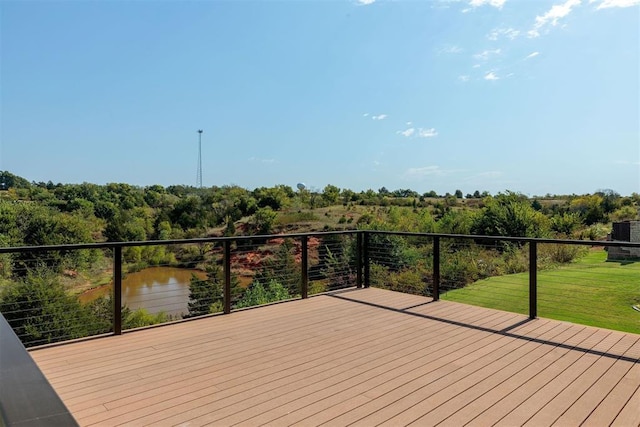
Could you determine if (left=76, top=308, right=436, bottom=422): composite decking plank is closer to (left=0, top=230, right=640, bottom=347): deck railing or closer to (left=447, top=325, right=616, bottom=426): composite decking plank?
(left=447, top=325, right=616, bottom=426): composite decking plank

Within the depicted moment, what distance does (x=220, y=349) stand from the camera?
325cm

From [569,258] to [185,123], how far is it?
19.6 m

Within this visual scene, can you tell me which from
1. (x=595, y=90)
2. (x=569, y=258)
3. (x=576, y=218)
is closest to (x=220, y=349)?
(x=595, y=90)

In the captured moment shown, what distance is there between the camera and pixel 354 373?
2758 millimetres

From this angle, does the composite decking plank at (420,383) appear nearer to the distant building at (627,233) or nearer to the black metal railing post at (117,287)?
the black metal railing post at (117,287)

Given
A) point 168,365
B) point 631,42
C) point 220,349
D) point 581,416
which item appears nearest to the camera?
point 581,416

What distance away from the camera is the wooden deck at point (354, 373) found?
2193 millimetres

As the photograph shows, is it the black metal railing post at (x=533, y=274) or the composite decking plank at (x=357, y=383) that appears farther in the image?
the black metal railing post at (x=533, y=274)

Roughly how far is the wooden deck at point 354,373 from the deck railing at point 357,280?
0.64m

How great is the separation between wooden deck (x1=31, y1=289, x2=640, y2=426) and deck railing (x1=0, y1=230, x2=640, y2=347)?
64 centimetres

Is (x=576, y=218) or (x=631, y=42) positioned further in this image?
(x=576, y=218)

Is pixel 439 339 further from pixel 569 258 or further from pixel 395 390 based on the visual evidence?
pixel 569 258

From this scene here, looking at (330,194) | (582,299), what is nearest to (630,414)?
(582,299)

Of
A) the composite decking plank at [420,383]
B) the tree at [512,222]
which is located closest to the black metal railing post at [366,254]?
the composite decking plank at [420,383]
